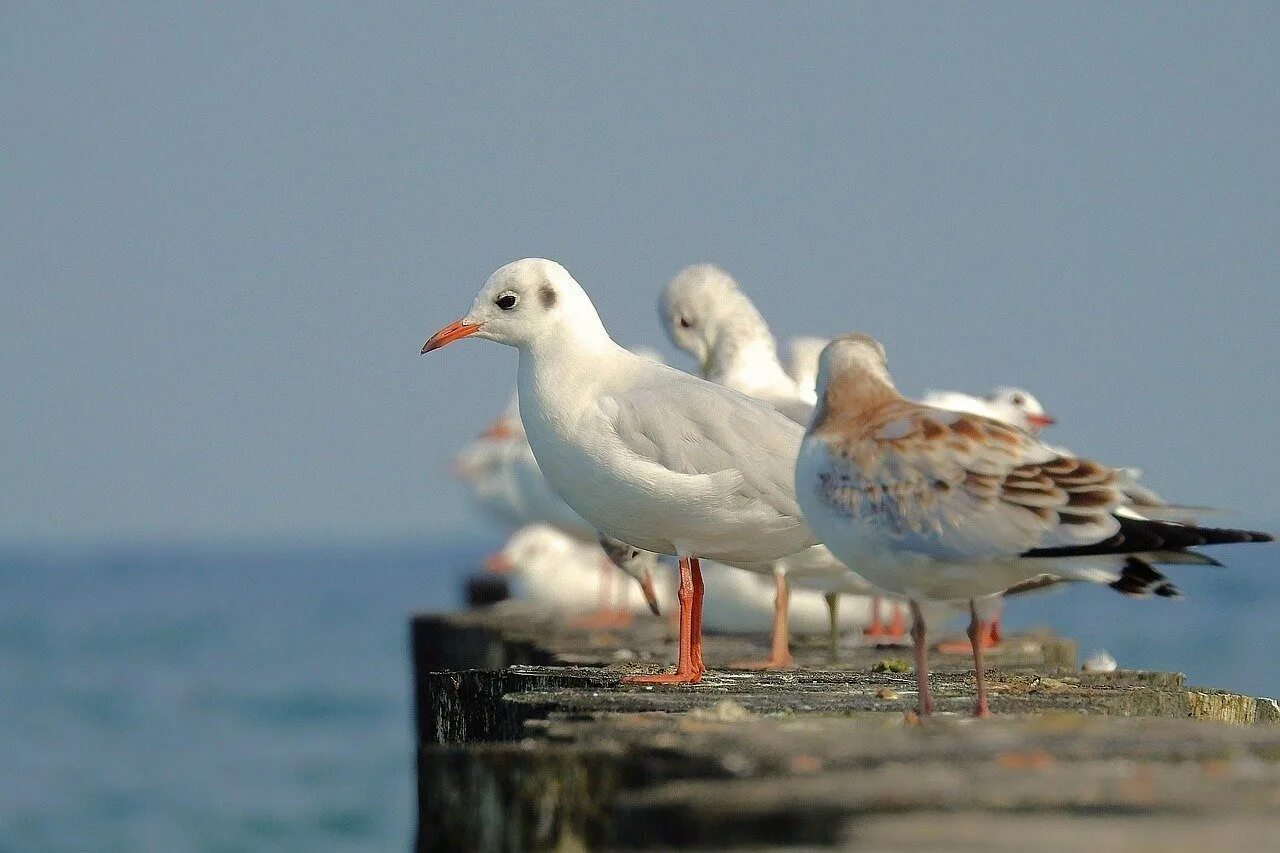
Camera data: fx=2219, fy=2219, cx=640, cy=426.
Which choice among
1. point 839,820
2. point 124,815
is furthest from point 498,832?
point 124,815

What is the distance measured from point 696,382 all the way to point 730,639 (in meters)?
2.92

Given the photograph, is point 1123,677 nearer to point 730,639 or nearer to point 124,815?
point 730,639

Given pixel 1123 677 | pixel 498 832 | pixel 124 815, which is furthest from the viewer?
pixel 124 815

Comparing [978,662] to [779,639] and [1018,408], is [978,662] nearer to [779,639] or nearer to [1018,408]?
[779,639]

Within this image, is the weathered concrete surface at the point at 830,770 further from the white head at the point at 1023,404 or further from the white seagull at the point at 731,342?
the white head at the point at 1023,404

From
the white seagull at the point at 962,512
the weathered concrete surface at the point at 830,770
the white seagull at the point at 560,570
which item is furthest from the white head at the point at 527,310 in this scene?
the white seagull at the point at 560,570

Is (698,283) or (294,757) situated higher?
(698,283)

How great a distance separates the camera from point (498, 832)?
3746 millimetres

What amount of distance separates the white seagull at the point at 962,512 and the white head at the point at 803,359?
5362 mm

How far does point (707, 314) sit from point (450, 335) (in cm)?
264

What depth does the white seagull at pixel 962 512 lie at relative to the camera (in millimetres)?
4266

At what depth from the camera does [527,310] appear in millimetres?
6891

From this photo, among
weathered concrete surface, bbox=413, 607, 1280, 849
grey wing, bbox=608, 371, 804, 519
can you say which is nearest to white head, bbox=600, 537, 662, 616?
grey wing, bbox=608, 371, 804, 519

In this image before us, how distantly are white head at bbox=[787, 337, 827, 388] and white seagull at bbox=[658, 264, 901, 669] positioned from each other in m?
0.18
